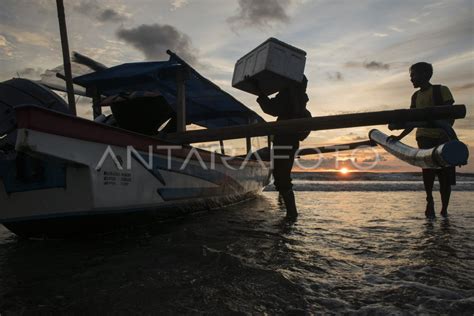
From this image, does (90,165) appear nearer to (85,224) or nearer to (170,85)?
(85,224)

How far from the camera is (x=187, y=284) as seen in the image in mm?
2465

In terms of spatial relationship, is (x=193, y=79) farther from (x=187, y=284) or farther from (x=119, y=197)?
(x=187, y=284)

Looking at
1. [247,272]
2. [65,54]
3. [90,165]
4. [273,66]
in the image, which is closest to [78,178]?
[90,165]

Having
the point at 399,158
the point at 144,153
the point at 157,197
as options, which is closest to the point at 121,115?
the point at 144,153

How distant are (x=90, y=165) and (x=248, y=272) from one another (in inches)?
84.9

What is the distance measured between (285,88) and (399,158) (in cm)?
206

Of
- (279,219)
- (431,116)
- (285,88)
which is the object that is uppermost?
(285,88)

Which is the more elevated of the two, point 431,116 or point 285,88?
point 285,88

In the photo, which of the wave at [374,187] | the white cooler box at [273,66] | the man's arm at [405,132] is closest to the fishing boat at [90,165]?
the white cooler box at [273,66]

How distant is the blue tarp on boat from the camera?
20.5 ft

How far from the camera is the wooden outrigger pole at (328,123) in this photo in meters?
4.11

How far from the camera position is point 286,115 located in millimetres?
5707

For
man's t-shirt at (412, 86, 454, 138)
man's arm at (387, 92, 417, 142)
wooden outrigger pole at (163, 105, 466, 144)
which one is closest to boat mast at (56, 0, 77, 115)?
wooden outrigger pole at (163, 105, 466, 144)

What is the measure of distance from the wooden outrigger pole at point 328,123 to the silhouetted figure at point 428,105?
100cm
